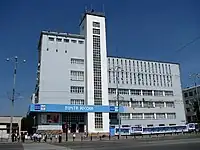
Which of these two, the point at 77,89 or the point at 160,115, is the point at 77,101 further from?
the point at 160,115

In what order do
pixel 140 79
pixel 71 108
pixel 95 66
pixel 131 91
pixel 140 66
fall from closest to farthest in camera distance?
pixel 71 108
pixel 95 66
pixel 131 91
pixel 140 79
pixel 140 66

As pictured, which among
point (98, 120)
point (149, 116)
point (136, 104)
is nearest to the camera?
point (98, 120)

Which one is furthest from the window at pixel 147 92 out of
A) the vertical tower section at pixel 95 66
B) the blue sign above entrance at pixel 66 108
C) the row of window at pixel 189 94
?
the row of window at pixel 189 94

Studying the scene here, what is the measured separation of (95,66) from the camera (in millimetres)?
66562

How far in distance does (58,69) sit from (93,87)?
9.78 m

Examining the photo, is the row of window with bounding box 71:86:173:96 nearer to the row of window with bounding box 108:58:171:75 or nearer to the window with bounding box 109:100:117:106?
the window with bounding box 109:100:117:106

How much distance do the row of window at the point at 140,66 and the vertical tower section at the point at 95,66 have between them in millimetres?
5855

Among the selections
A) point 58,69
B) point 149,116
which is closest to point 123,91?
point 149,116

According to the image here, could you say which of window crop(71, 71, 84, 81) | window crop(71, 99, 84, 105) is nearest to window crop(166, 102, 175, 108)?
window crop(71, 99, 84, 105)

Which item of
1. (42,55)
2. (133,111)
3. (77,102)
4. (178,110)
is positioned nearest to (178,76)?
(178,110)

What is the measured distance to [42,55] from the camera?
207 feet

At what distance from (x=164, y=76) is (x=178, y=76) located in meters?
6.03

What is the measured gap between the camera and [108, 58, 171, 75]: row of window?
7331 centimetres

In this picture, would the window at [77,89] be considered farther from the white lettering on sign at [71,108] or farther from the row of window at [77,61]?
the row of window at [77,61]
